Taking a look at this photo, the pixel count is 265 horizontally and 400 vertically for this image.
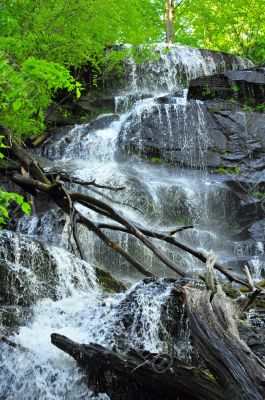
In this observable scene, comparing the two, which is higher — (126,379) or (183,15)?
(183,15)

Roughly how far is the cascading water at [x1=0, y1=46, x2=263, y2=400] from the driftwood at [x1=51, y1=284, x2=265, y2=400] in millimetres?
570

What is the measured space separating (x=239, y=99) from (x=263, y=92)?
41.2 inches

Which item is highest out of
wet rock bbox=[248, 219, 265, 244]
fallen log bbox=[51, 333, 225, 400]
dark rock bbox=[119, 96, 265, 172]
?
dark rock bbox=[119, 96, 265, 172]

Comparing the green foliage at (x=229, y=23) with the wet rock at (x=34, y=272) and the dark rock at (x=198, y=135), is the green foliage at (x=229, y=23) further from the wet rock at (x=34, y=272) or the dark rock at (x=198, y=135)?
the wet rock at (x=34, y=272)

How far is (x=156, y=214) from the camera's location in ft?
47.1

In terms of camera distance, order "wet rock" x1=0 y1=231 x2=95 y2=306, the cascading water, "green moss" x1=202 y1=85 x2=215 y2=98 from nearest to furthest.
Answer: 1. the cascading water
2. "wet rock" x1=0 y1=231 x2=95 y2=306
3. "green moss" x1=202 y1=85 x2=215 y2=98

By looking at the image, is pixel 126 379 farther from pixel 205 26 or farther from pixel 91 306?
pixel 205 26

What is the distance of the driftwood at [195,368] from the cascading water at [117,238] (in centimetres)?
57

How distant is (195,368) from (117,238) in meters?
8.81

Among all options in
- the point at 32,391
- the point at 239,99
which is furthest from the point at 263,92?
the point at 32,391

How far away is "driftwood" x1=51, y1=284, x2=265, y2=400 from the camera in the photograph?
3.37 m

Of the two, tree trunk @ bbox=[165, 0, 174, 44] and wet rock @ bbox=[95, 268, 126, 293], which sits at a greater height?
tree trunk @ bbox=[165, 0, 174, 44]

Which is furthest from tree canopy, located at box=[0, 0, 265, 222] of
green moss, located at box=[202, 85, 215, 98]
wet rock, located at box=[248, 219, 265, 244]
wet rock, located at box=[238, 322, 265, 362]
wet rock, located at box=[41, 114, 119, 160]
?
wet rock, located at box=[248, 219, 265, 244]

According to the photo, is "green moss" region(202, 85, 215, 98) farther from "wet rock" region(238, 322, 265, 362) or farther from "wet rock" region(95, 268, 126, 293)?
"wet rock" region(238, 322, 265, 362)
